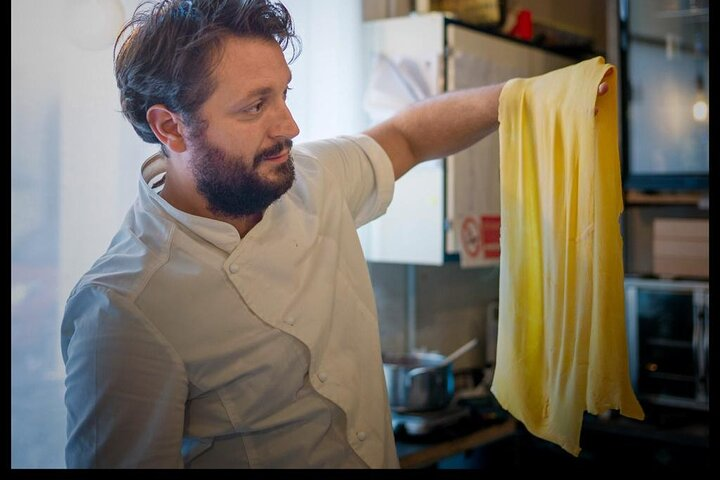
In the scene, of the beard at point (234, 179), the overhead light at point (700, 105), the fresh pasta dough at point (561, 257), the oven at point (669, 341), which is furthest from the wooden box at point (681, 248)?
the beard at point (234, 179)

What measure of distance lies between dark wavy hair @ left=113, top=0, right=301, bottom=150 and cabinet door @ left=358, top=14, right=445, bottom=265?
1430mm

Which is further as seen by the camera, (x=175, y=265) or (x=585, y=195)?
(x=585, y=195)

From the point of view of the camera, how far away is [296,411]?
4.48 ft

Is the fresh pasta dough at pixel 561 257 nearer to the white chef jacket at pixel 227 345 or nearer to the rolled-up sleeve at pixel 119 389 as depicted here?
the white chef jacket at pixel 227 345

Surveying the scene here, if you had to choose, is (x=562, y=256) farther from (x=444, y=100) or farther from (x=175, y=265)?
(x=175, y=265)

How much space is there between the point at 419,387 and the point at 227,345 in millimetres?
1412

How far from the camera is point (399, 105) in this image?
269 cm

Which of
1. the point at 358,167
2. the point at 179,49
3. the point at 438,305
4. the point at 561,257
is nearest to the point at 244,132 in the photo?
the point at 179,49

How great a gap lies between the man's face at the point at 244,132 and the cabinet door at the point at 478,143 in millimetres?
1493

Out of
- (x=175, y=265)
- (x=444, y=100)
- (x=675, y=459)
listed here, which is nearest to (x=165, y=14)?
(x=175, y=265)

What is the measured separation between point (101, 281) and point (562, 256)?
2.46ft

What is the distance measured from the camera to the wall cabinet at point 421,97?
272 centimetres

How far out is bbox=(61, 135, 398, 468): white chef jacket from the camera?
1.21m

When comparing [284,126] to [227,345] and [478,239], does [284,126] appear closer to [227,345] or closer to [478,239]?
[227,345]
